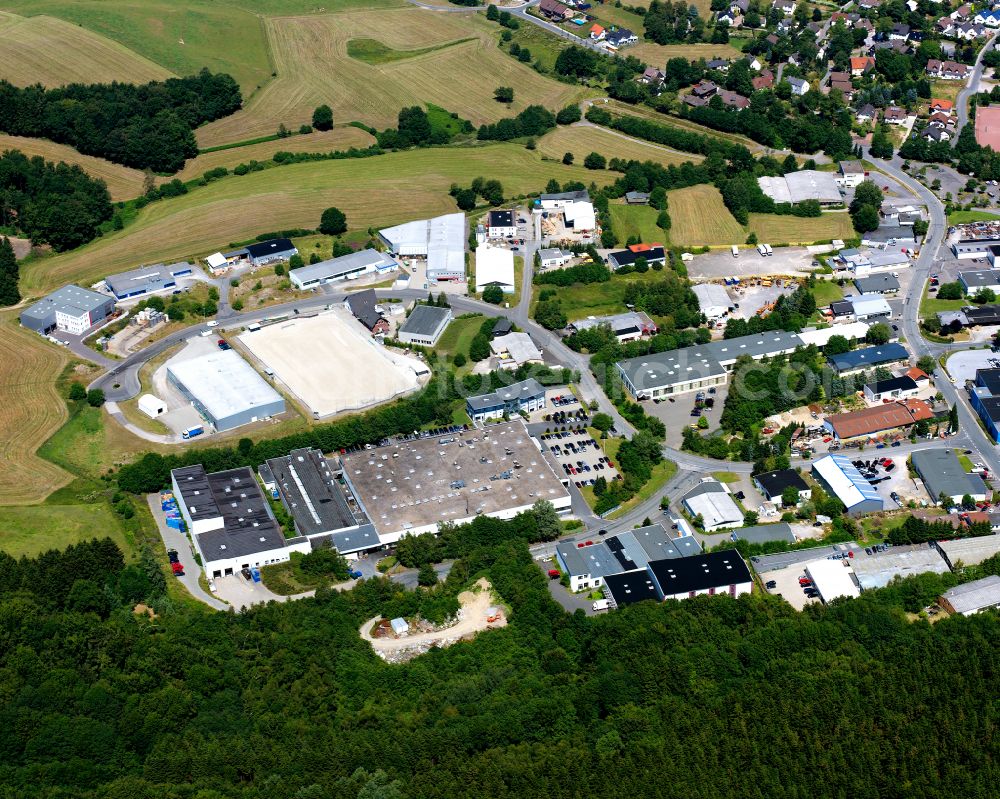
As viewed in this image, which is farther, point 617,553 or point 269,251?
point 269,251

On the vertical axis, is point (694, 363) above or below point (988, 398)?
below

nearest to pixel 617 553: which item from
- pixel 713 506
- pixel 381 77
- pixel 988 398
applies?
pixel 713 506

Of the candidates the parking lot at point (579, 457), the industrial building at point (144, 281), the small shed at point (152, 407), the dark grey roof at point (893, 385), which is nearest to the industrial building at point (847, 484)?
the dark grey roof at point (893, 385)

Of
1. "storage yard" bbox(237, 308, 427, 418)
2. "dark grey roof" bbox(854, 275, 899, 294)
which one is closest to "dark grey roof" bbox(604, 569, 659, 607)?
"storage yard" bbox(237, 308, 427, 418)

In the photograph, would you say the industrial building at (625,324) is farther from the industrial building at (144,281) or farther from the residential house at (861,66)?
the residential house at (861,66)

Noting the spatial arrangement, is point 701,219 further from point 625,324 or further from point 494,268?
point 494,268

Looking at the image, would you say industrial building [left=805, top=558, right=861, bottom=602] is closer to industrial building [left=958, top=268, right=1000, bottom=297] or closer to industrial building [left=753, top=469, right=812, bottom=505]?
industrial building [left=753, top=469, right=812, bottom=505]

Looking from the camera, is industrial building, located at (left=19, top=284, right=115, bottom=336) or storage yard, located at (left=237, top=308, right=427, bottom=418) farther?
industrial building, located at (left=19, top=284, right=115, bottom=336)
